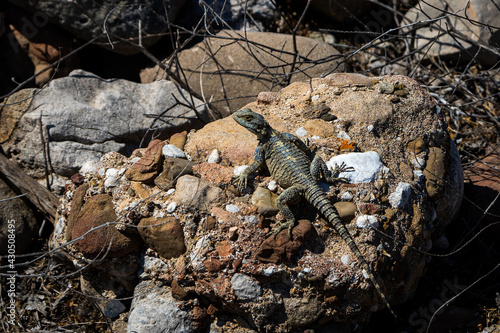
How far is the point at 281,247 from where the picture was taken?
3457 millimetres

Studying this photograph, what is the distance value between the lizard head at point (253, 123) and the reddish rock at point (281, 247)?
3.36ft

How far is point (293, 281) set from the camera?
347 cm

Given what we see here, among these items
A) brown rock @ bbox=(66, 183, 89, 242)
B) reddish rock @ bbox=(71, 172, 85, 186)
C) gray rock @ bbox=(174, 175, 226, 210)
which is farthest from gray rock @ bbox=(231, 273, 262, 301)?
reddish rock @ bbox=(71, 172, 85, 186)

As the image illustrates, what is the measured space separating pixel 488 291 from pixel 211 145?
3450 millimetres

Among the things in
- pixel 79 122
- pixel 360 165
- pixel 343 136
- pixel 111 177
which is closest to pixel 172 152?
pixel 111 177

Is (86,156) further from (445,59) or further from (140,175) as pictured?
(445,59)

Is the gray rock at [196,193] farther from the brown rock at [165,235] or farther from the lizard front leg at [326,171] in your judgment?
the lizard front leg at [326,171]

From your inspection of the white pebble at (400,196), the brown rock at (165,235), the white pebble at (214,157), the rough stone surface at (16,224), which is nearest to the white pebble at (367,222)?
the white pebble at (400,196)

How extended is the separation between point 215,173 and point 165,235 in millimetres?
732

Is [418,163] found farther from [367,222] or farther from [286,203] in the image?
[286,203]

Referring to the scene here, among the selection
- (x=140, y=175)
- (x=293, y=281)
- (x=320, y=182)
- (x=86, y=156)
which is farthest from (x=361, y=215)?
(x=86, y=156)

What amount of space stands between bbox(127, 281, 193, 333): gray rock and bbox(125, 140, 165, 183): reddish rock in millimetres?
1075

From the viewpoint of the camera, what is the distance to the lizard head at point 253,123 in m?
4.00

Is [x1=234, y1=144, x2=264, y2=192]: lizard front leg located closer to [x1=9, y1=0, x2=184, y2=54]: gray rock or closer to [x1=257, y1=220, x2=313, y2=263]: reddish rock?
[x1=257, y1=220, x2=313, y2=263]: reddish rock
